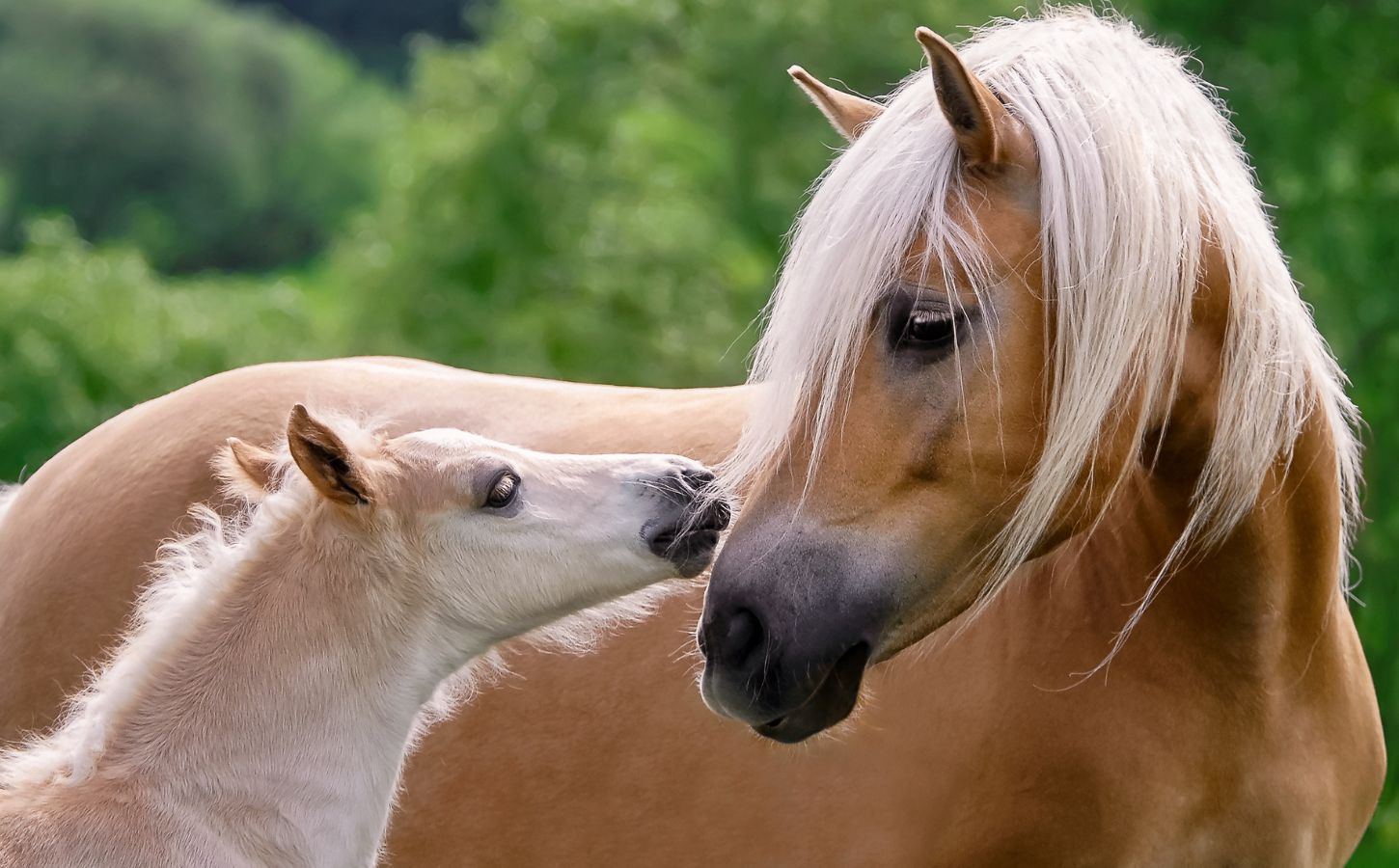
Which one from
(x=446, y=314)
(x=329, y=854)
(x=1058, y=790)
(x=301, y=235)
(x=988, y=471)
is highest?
(x=988, y=471)

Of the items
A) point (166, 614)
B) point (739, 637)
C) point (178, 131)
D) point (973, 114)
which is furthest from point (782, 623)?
point (178, 131)

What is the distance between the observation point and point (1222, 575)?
288 centimetres

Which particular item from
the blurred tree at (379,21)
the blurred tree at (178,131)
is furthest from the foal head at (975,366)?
the blurred tree at (379,21)

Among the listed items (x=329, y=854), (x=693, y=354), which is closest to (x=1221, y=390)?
(x=329, y=854)

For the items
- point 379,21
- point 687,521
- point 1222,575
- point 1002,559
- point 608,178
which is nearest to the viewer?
point 1002,559

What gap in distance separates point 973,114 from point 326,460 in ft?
4.56

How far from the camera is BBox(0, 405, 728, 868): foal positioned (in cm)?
284

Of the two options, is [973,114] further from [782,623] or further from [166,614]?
[166,614]

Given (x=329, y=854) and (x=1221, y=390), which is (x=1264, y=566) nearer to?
(x=1221, y=390)

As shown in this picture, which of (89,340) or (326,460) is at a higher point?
(326,460)

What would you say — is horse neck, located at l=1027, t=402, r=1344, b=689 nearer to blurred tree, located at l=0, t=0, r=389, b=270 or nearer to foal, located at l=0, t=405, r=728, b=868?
foal, located at l=0, t=405, r=728, b=868

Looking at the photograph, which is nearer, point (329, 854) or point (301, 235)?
point (329, 854)

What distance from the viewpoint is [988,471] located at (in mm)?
2547

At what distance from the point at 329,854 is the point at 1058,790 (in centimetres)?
138
